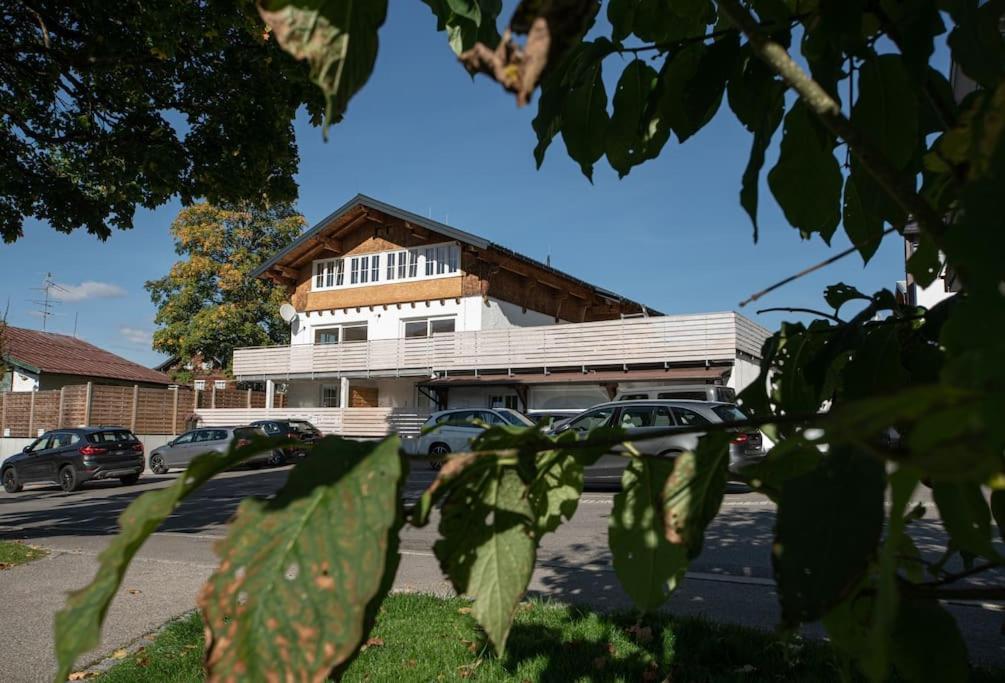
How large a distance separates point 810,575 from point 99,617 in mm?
494

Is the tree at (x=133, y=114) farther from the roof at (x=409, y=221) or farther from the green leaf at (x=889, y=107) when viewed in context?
the roof at (x=409, y=221)

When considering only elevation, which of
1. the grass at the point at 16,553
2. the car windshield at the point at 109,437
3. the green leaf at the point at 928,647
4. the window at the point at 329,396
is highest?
the window at the point at 329,396

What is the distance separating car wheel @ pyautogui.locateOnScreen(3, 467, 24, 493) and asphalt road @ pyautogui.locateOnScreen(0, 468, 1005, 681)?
26.6 feet

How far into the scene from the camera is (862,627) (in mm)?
647

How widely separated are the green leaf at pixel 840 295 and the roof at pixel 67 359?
41.1 meters

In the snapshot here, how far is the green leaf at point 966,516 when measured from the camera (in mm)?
574

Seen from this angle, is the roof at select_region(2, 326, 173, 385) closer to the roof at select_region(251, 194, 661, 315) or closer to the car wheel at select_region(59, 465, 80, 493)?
the roof at select_region(251, 194, 661, 315)

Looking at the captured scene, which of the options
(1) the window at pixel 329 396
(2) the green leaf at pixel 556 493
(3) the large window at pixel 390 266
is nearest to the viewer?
(2) the green leaf at pixel 556 493

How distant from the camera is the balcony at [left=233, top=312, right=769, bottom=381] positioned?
79.7 ft

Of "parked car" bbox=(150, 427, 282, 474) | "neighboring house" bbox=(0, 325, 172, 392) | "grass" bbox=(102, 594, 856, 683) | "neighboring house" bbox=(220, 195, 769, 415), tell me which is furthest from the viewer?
"neighboring house" bbox=(0, 325, 172, 392)

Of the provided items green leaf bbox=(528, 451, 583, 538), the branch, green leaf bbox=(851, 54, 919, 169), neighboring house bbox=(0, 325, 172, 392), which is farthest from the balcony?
the branch

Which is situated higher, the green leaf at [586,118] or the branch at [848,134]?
the green leaf at [586,118]

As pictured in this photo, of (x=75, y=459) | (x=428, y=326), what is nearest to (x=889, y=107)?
(x=75, y=459)

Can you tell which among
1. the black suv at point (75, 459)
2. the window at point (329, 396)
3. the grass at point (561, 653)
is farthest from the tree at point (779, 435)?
the window at point (329, 396)
